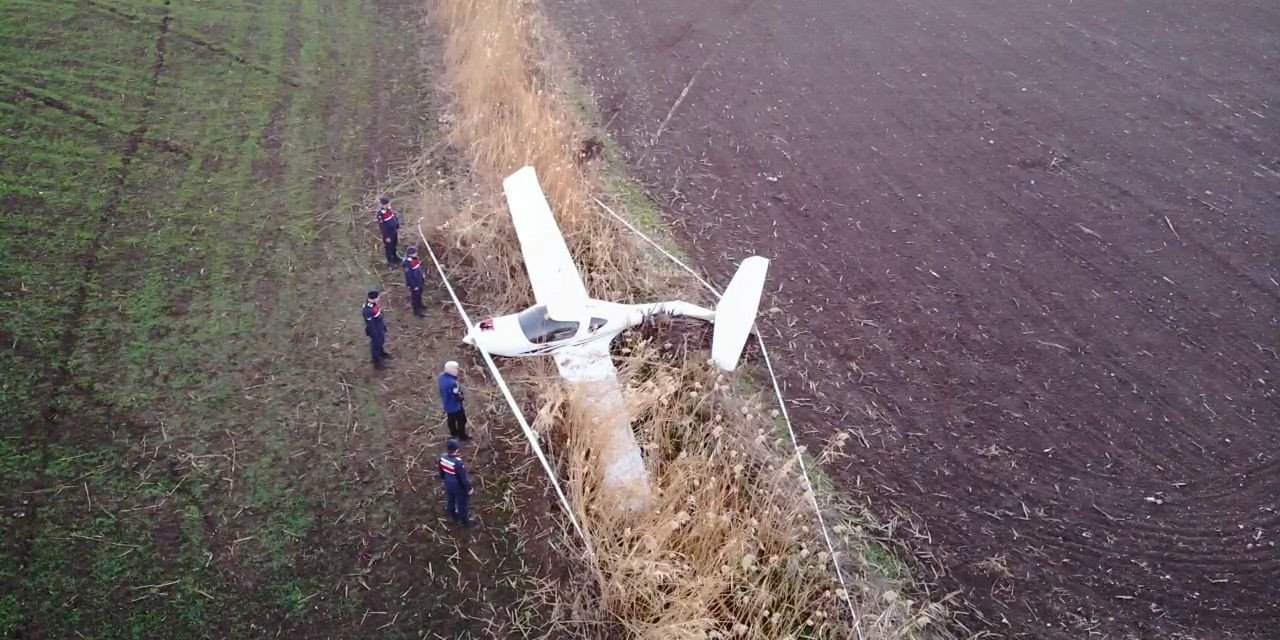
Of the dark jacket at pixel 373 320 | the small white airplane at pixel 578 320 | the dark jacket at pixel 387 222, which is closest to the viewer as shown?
the dark jacket at pixel 373 320

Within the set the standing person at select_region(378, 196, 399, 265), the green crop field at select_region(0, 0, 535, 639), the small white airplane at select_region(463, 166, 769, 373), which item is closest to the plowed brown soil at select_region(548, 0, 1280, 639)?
the small white airplane at select_region(463, 166, 769, 373)

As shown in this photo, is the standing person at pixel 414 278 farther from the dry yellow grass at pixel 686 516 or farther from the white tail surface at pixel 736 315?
the white tail surface at pixel 736 315

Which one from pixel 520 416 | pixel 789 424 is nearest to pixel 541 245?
pixel 520 416

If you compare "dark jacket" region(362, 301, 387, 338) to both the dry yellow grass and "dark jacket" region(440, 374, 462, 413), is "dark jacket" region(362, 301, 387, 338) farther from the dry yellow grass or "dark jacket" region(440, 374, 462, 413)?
the dry yellow grass

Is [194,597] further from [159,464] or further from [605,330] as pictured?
[605,330]

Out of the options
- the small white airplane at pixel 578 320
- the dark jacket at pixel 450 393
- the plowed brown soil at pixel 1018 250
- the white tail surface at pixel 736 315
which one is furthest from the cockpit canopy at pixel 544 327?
the plowed brown soil at pixel 1018 250

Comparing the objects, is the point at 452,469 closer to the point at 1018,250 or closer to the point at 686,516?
the point at 686,516

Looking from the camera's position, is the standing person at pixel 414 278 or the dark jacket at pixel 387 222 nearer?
the standing person at pixel 414 278
